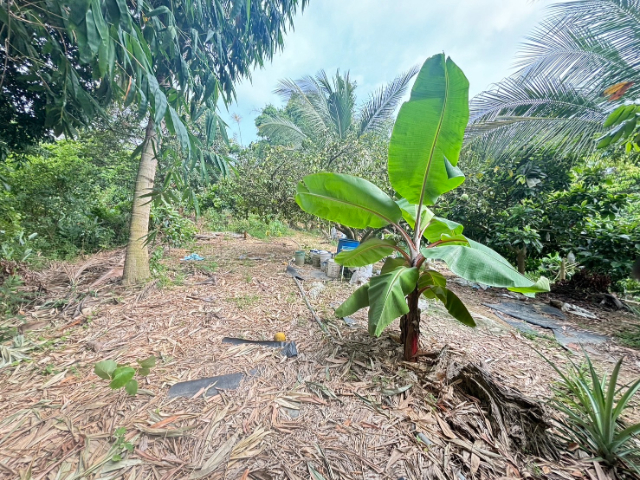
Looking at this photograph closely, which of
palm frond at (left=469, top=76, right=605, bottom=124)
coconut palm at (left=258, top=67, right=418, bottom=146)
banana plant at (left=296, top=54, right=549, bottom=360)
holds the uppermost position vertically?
coconut palm at (left=258, top=67, right=418, bottom=146)

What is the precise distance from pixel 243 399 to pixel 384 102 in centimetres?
884

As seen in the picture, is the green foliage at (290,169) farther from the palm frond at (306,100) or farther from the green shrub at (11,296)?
the palm frond at (306,100)

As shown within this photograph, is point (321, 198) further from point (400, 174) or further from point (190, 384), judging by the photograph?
point (190, 384)

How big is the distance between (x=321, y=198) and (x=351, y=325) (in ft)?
4.30

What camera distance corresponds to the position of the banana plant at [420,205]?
52.6 inches

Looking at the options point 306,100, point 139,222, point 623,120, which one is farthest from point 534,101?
point 306,100

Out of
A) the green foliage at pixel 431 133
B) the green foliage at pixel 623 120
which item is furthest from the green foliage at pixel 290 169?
the green foliage at pixel 623 120

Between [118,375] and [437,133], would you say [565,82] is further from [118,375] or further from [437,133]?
[118,375]

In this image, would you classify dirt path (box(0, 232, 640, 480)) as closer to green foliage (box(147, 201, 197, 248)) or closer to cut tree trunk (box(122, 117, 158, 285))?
cut tree trunk (box(122, 117, 158, 285))

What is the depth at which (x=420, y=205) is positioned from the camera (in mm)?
1657

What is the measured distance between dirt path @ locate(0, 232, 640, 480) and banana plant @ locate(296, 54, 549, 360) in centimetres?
46

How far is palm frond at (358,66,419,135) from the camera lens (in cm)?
771

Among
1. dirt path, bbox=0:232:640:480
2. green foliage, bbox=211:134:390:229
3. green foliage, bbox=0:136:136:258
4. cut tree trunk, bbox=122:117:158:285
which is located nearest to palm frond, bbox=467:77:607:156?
green foliage, bbox=211:134:390:229

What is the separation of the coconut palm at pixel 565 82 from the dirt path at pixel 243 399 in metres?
3.03
